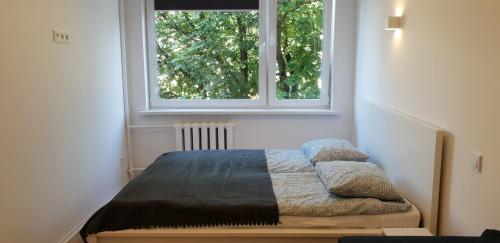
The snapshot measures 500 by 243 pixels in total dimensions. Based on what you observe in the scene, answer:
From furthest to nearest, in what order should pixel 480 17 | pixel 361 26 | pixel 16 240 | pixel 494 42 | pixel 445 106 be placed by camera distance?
pixel 361 26
pixel 16 240
pixel 445 106
pixel 480 17
pixel 494 42

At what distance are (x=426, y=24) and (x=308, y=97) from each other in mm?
2047

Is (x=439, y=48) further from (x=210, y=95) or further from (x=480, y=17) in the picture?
(x=210, y=95)

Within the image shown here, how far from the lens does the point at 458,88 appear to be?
1.96 meters

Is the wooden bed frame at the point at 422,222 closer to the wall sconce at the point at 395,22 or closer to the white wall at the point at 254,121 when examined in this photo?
the wall sconce at the point at 395,22

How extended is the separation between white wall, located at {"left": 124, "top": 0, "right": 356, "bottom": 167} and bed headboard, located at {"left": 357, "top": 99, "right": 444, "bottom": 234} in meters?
0.94

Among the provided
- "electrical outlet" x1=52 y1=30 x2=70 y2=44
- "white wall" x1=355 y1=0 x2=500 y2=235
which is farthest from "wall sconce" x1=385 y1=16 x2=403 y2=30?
"electrical outlet" x1=52 y1=30 x2=70 y2=44

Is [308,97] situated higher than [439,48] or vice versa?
[439,48]

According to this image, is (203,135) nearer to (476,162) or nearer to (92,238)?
(92,238)

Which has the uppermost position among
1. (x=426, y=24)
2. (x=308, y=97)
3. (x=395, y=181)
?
(x=426, y=24)

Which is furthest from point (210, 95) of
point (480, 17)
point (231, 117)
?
point (480, 17)

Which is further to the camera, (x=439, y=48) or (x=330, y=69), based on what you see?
(x=330, y=69)

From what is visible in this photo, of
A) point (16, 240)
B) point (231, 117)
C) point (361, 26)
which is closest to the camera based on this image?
point (16, 240)

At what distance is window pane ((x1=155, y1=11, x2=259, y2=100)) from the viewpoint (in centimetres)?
422

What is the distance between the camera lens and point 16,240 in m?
2.32
